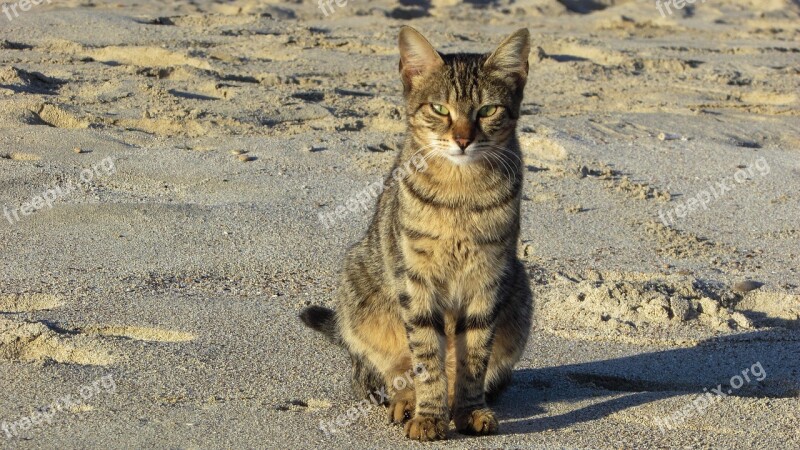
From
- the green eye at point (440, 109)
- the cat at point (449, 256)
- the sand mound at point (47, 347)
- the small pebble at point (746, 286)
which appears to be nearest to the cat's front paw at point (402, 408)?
the cat at point (449, 256)

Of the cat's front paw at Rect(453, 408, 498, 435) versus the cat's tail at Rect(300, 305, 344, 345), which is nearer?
the cat's front paw at Rect(453, 408, 498, 435)

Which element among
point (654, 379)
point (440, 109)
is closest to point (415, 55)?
point (440, 109)

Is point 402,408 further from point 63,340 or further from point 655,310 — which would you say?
point 655,310

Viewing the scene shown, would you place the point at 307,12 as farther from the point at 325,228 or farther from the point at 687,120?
the point at 325,228

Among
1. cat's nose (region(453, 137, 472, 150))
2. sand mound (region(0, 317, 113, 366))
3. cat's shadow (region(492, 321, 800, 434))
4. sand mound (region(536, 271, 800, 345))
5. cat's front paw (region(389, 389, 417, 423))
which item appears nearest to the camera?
cat's nose (region(453, 137, 472, 150))

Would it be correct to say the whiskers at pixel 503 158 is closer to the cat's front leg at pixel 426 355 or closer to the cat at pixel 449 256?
the cat at pixel 449 256

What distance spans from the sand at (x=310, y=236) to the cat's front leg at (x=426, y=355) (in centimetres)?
10

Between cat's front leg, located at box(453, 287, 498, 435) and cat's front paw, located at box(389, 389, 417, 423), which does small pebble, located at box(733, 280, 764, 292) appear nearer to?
cat's front leg, located at box(453, 287, 498, 435)

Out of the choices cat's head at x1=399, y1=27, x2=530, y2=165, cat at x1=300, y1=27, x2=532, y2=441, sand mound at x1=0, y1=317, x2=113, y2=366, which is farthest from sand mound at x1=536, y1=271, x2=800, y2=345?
sand mound at x1=0, y1=317, x2=113, y2=366

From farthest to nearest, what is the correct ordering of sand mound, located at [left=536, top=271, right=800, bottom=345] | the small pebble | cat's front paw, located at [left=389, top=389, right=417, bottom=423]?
the small pebble, sand mound, located at [left=536, top=271, right=800, bottom=345], cat's front paw, located at [left=389, top=389, right=417, bottom=423]

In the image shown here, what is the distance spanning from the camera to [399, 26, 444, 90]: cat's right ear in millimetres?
4137

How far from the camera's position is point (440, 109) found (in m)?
4.04

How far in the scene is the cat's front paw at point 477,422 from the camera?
398 centimetres

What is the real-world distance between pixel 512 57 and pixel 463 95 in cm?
29
